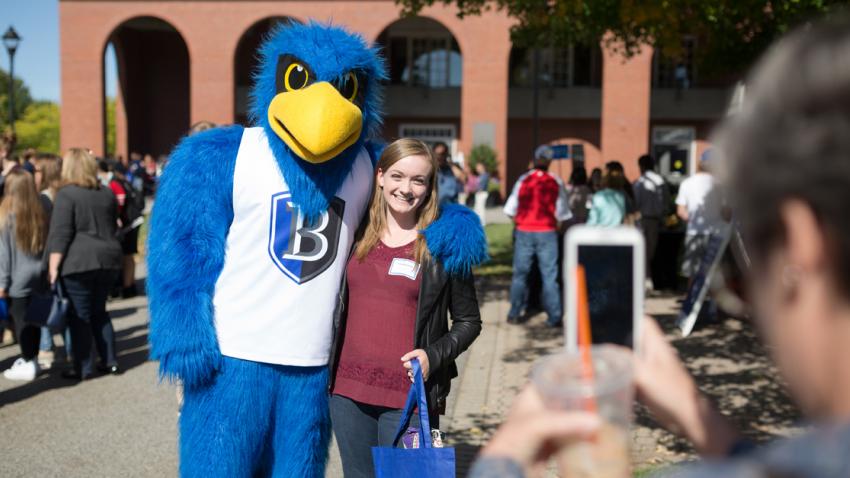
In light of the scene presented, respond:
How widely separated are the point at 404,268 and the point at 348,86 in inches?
31.4

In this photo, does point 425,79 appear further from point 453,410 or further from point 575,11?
point 453,410

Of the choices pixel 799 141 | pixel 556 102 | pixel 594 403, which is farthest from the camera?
pixel 556 102

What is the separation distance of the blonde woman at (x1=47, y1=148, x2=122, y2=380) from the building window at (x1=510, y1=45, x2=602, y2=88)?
26.7 meters

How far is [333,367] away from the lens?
10.5 ft

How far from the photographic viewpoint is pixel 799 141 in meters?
0.84

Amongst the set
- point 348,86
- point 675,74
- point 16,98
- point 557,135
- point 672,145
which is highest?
point 16,98

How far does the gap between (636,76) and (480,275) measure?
18199 millimetres

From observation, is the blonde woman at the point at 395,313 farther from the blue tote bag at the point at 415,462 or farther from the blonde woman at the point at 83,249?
the blonde woman at the point at 83,249

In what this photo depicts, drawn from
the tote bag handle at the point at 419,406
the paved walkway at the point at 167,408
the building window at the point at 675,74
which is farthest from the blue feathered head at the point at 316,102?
the building window at the point at 675,74

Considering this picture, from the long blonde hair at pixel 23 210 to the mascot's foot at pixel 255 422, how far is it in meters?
4.93

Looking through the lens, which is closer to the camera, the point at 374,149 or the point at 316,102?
the point at 316,102

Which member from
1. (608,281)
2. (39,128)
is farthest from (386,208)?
(39,128)

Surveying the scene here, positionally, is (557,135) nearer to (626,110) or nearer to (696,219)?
(626,110)

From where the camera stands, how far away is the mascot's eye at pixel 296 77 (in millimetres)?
3385
